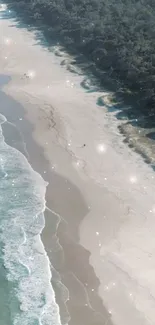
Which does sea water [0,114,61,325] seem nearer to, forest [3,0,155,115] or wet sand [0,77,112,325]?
wet sand [0,77,112,325]

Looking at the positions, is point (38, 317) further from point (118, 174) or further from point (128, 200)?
point (118, 174)

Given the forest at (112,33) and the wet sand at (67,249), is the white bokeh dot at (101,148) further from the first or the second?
the forest at (112,33)

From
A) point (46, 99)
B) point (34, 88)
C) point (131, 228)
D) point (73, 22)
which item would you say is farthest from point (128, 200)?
point (73, 22)

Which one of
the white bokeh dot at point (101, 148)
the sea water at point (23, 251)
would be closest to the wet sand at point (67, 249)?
the sea water at point (23, 251)

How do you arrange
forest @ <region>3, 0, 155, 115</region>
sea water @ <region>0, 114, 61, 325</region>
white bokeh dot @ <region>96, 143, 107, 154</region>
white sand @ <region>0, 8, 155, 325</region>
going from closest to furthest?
1. sea water @ <region>0, 114, 61, 325</region>
2. white sand @ <region>0, 8, 155, 325</region>
3. white bokeh dot @ <region>96, 143, 107, 154</region>
4. forest @ <region>3, 0, 155, 115</region>

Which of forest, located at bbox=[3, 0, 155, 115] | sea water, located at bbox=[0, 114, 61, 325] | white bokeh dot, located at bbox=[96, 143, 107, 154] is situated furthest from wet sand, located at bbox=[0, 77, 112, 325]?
forest, located at bbox=[3, 0, 155, 115]

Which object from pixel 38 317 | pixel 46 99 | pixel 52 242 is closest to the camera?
pixel 38 317

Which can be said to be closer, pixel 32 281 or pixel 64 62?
pixel 32 281
